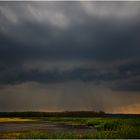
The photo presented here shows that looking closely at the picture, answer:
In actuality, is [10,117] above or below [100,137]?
above

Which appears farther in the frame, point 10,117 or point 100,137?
point 10,117

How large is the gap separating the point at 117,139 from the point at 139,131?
72.5 inches

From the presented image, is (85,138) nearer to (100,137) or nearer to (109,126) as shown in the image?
(100,137)

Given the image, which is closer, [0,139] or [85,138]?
[85,138]

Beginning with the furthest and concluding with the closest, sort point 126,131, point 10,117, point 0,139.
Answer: point 10,117 < point 0,139 < point 126,131

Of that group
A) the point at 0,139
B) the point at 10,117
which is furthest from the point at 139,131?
the point at 10,117

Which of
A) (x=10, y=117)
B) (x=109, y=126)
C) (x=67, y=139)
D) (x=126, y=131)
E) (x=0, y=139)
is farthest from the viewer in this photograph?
(x=10, y=117)

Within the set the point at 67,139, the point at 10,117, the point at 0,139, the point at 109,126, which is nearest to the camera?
the point at 67,139

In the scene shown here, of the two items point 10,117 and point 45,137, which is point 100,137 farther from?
point 10,117

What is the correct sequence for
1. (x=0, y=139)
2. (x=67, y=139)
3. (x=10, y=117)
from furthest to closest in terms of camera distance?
1. (x=10, y=117)
2. (x=0, y=139)
3. (x=67, y=139)

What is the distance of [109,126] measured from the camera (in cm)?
2173

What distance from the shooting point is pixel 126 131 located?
49.2 feet

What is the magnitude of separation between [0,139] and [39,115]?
121 feet

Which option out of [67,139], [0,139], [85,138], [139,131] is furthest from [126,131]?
[0,139]
